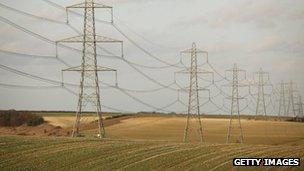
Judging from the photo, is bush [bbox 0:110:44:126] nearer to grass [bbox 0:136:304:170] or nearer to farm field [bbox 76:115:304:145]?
farm field [bbox 76:115:304:145]

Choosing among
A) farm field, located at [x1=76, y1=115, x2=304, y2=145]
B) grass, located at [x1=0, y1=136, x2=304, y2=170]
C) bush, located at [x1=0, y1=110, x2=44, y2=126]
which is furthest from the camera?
bush, located at [x1=0, y1=110, x2=44, y2=126]

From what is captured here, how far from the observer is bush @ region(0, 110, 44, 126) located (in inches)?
3406

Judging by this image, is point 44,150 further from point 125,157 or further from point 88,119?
point 88,119

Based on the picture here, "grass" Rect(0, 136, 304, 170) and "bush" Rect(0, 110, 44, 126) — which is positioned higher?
"bush" Rect(0, 110, 44, 126)

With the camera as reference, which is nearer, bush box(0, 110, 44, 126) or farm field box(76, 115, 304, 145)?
farm field box(76, 115, 304, 145)

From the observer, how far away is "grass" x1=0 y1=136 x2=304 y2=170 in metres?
34.9

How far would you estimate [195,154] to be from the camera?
42.1 meters

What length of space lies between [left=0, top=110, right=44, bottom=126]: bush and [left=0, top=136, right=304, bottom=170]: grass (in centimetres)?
4118

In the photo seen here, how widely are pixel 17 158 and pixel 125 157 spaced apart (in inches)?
293

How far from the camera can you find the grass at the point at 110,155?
34.9 meters

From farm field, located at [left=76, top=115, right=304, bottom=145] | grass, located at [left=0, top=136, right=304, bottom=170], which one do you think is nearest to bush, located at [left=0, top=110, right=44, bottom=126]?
farm field, located at [left=76, top=115, right=304, bottom=145]

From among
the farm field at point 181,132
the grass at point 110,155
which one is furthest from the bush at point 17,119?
the grass at point 110,155

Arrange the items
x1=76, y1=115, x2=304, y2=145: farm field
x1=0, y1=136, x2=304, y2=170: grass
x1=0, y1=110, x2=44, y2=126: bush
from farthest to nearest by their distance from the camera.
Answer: x1=0, y1=110, x2=44, y2=126: bush < x1=76, y1=115, x2=304, y2=145: farm field < x1=0, y1=136, x2=304, y2=170: grass

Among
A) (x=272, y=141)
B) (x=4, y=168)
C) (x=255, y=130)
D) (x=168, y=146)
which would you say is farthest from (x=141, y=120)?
(x=4, y=168)
